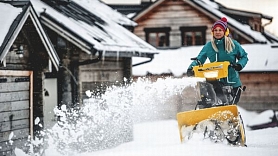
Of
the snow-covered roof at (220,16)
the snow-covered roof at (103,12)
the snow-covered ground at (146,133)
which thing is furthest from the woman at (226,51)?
the snow-covered roof at (220,16)

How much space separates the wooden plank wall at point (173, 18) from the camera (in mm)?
17641

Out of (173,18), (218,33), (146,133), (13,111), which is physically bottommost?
(146,133)

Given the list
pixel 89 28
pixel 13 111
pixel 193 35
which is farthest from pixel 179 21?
pixel 13 111

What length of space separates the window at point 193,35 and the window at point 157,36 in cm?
63

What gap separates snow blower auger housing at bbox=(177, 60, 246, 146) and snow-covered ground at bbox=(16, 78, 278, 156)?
0.14 m

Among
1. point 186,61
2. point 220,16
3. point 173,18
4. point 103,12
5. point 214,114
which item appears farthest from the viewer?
point 173,18

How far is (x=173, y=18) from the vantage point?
17.9 metres

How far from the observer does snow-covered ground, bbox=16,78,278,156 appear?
5062 millimetres

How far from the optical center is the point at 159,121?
1388 cm

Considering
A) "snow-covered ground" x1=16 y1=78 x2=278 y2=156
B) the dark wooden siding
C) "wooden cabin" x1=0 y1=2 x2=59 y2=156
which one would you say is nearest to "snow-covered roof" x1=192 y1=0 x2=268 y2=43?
the dark wooden siding

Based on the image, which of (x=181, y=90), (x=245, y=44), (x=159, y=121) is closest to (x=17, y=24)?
(x=159, y=121)

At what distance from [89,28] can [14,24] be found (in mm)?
3581

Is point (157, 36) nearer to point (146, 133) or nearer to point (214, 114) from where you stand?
point (146, 133)

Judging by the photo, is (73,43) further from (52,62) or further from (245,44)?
(245,44)
